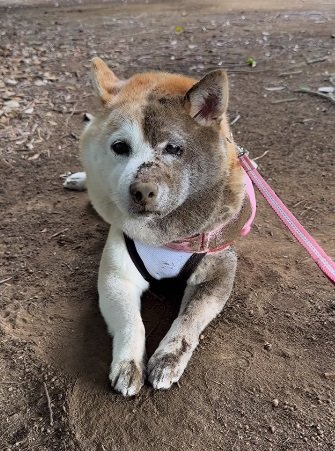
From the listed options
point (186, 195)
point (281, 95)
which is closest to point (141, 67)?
point (281, 95)

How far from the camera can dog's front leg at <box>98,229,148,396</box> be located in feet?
8.43

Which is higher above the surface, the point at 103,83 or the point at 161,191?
the point at 103,83

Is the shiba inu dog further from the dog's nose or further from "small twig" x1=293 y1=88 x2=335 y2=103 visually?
"small twig" x1=293 y1=88 x2=335 y2=103

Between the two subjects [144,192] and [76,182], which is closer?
[144,192]

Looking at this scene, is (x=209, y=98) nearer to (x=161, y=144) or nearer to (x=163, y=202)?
(x=161, y=144)

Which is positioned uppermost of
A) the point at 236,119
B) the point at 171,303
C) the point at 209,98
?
the point at 209,98

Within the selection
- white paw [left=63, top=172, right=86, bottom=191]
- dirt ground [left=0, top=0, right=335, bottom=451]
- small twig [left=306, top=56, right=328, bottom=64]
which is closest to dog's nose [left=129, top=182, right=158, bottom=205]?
dirt ground [left=0, top=0, right=335, bottom=451]

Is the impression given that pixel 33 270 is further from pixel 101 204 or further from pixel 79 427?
pixel 79 427

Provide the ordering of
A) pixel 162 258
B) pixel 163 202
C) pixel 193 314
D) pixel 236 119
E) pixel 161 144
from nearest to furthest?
pixel 163 202 < pixel 161 144 < pixel 193 314 < pixel 162 258 < pixel 236 119

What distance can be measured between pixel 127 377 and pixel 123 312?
0.44 metres

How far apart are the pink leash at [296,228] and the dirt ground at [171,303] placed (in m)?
0.39

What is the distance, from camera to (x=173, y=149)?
2.74 m

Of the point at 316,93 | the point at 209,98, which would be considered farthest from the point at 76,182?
the point at 316,93

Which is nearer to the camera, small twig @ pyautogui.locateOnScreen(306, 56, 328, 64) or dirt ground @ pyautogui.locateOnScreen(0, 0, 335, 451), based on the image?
dirt ground @ pyautogui.locateOnScreen(0, 0, 335, 451)
